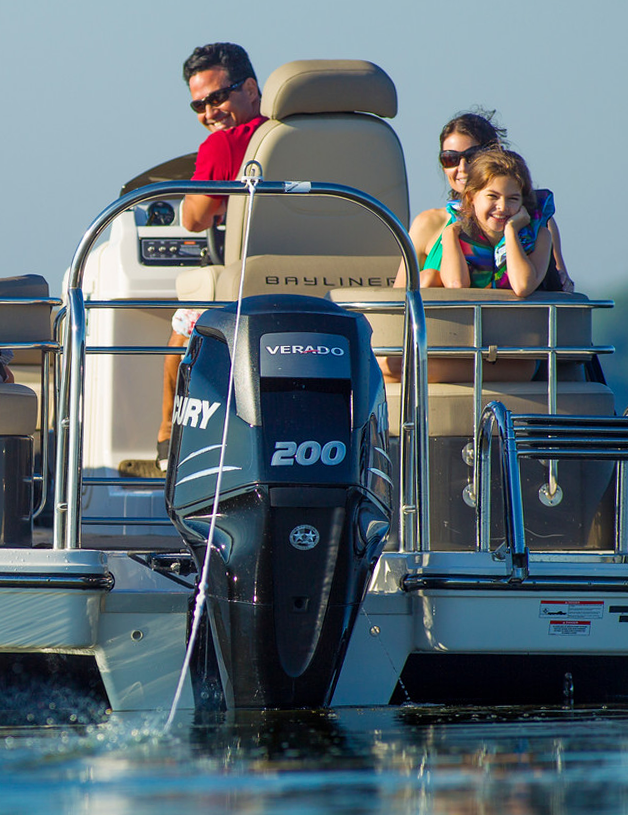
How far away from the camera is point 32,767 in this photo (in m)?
2.73

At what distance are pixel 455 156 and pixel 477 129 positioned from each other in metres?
0.14

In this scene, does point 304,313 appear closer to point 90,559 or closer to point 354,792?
point 90,559

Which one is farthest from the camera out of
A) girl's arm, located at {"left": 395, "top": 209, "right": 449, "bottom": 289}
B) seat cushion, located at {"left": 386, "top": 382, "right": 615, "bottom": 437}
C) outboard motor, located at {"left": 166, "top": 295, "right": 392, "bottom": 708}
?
girl's arm, located at {"left": 395, "top": 209, "right": 449, "bottom": 289}

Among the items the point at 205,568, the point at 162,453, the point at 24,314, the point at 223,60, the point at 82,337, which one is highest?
the point at 223,60

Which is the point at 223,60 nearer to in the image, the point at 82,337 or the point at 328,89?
the point at 328,89

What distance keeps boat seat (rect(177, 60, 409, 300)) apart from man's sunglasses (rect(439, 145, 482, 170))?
0.38 m

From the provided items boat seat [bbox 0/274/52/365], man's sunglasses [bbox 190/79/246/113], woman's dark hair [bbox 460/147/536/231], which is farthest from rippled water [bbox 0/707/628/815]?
man's sunglasses [bbox 190/79/246/113]

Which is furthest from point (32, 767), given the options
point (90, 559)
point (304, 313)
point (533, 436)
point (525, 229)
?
point (525, 229)

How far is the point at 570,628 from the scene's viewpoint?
344cm

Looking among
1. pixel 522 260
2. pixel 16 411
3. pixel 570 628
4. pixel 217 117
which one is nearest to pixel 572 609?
pixel 570 628

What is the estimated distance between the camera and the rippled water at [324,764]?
95.2 inches

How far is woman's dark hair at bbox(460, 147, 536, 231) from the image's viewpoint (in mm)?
4348

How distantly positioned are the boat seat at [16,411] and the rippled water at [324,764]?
3.02ft

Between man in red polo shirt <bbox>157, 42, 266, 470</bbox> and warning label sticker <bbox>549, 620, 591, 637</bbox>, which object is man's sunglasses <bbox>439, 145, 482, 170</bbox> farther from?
warning label sticker <bbox>549, 620, 591, 637</bbox>
